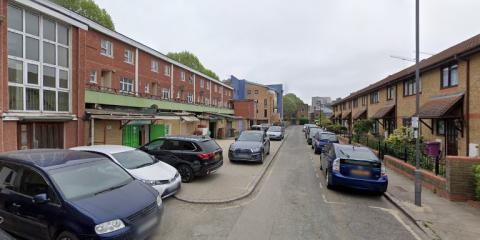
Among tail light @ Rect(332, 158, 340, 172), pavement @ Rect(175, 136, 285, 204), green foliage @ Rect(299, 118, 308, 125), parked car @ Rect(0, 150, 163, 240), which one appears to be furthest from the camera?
green foliage @ Rect(299, 118, 308, 125)

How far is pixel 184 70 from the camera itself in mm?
34375

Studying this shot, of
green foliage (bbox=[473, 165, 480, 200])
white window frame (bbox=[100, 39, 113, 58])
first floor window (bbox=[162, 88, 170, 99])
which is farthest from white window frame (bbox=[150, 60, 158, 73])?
green foliage (bbox=[473, 165, 480, 200])

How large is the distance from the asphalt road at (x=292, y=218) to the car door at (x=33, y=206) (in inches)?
72.0

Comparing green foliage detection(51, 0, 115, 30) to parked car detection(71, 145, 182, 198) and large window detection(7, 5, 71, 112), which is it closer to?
large window detection(7, 5, 71, 112)

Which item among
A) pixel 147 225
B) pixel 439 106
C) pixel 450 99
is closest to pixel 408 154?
pixel 439 106

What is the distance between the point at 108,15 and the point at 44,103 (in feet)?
84.3

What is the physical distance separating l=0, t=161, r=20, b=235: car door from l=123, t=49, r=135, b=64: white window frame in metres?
19.8

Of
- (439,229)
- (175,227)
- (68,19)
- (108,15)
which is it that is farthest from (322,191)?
(108,15)

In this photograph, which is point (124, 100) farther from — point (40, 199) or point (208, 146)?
point (40, 199)

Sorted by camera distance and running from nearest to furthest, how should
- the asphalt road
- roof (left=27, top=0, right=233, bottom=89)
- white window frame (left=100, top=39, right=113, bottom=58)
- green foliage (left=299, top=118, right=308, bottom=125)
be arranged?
the asphalt road, roof (left=27, top=0, right=233, bottom=89), white window frame (left=100, top=39, right=113, bottom=58), green foliage (left=299, top=118, right=308, bottom=125)

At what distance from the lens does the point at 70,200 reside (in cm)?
403

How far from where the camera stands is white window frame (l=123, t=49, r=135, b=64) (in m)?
22.9

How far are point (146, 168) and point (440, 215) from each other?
7676 millimetres

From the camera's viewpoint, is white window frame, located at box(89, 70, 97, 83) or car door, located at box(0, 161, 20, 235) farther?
white window frame, located at box(89, 70, 97, 83)
